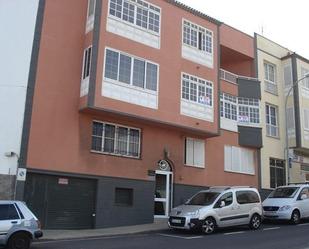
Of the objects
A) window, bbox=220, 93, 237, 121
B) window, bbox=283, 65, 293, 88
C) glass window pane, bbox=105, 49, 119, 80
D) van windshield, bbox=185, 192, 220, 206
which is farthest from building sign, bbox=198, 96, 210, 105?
window, bbox=283, 65, 293, 88

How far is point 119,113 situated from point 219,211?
6191 mm

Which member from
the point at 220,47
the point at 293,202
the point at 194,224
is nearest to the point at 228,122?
the point at 220,47

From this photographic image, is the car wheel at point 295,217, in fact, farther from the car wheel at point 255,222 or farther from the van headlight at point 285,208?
the car wheel at point 255,222

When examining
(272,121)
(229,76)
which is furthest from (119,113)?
(272,121)

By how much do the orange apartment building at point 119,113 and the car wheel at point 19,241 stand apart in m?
5.30

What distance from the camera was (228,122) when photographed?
26328 mm

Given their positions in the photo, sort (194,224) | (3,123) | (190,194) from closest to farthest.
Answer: (194,224) → (3,123) → (190,194)

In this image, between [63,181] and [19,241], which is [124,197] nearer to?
[63,181]

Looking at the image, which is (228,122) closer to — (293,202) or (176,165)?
(176,165)

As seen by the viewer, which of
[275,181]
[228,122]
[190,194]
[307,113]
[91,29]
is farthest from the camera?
[307,113]

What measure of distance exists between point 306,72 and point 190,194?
14.0m

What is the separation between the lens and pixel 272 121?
29156 millimetres

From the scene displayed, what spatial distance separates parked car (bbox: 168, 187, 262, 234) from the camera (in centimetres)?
1673

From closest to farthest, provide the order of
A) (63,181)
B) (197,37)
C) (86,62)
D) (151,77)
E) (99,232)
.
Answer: (99,232), (63,181), (86,62), (151,77), (197,37)
